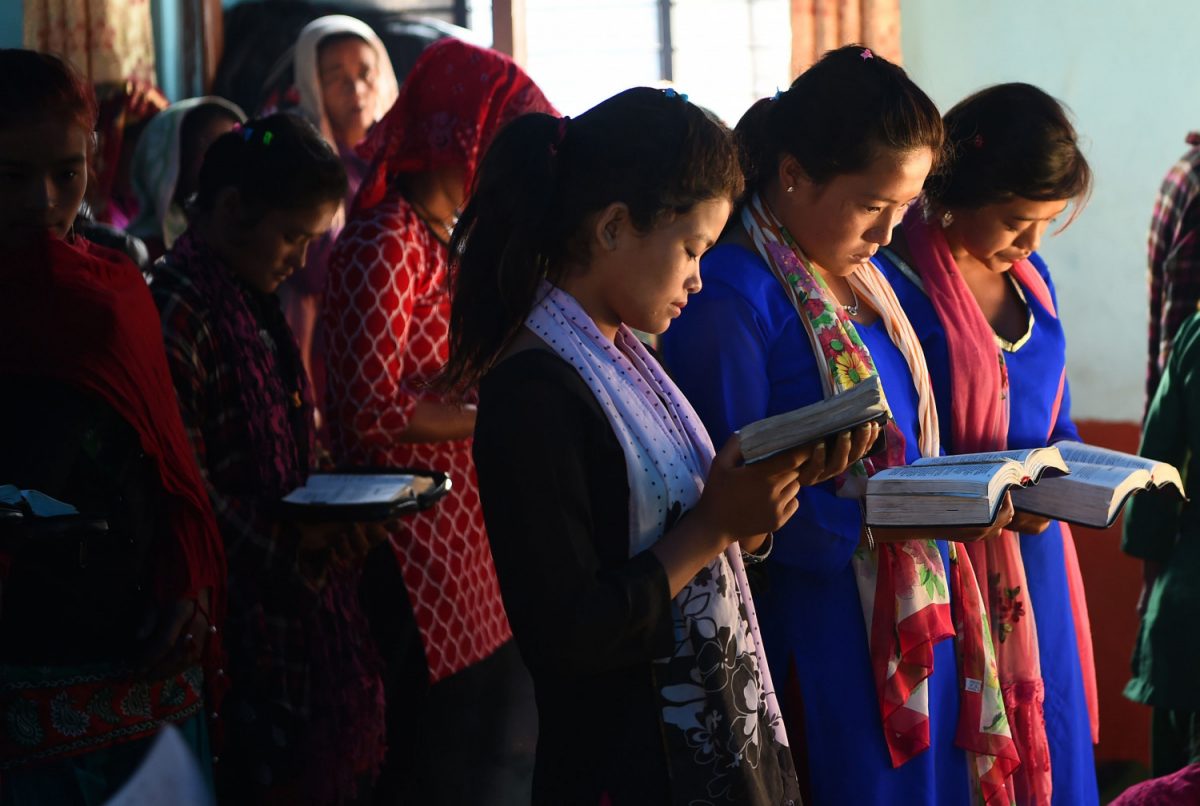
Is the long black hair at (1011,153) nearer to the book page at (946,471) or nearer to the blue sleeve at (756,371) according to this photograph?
the blue sleeve at (756,371)

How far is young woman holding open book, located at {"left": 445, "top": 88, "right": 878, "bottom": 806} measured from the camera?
1260 millimetres

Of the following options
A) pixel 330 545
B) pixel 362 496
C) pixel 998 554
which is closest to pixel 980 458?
pixel 998 554

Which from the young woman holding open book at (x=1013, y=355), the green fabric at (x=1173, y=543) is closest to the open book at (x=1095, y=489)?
the young woman holding open book at (x=1013, y=355)

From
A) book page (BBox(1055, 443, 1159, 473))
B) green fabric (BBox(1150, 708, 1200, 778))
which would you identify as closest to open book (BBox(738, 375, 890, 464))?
book page (BBox(1055, 443, 1159, 473))

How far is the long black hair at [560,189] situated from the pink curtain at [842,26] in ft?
10.7

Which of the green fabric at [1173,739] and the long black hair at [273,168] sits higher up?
the long black hair at [273,168]

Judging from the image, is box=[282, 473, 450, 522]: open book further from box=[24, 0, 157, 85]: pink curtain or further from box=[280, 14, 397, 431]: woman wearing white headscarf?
box=[24, 0, 157, 85]: pink curtain

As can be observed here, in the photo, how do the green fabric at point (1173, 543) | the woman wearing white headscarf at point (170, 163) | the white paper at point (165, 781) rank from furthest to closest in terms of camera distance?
the woman wearing white headscarf at point (170, 163) < the green fabric at point (1173, 543) < the white paper at point (165, 781)

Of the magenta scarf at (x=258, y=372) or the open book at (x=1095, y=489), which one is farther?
the magenta scarf at (x=258, y=372)

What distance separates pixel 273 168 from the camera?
208cm

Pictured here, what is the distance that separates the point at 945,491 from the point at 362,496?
869 mm

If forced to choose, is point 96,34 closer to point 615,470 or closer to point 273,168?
point 273,168

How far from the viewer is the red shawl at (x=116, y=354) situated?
156 cm

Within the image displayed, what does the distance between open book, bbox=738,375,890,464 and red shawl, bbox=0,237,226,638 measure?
32.1 inches
